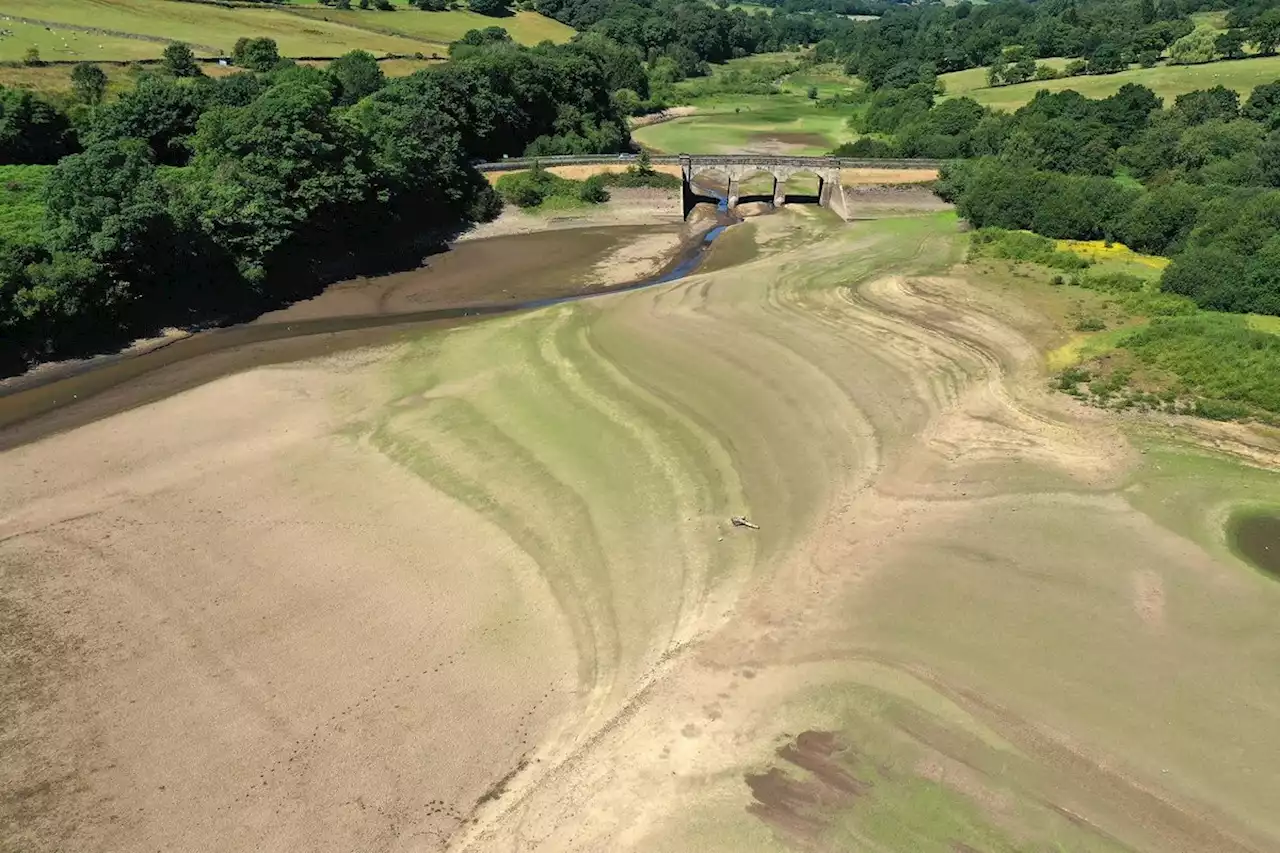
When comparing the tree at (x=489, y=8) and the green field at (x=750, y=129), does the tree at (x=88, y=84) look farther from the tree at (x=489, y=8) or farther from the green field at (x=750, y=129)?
the tree at (x=489, y=8)

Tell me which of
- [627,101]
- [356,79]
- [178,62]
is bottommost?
[627,101]

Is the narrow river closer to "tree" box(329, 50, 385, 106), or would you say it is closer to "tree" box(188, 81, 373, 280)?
"tree" box(188, 81, 373, 280)

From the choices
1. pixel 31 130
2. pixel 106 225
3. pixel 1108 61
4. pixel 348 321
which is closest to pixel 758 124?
pixel 1108 61

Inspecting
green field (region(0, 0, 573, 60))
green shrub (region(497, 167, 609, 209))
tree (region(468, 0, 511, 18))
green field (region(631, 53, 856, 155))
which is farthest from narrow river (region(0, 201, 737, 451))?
tree (region(468, 0, 511, 18))

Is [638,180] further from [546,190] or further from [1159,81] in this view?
[1159,81]

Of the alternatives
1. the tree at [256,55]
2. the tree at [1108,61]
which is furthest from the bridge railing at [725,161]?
the tree at [1108,61]
